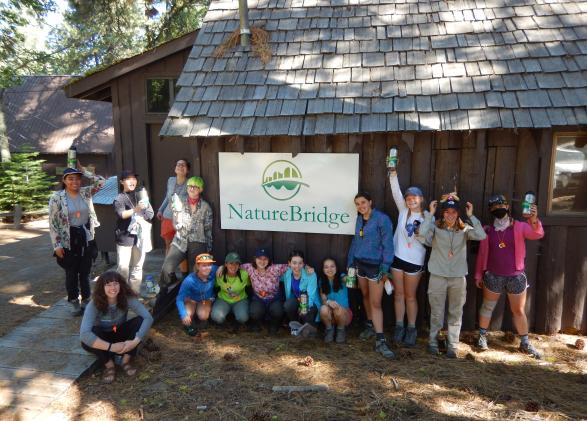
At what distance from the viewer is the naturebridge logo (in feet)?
18.1

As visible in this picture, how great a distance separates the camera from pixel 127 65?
7.69 m

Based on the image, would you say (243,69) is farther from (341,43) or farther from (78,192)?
(78,192)

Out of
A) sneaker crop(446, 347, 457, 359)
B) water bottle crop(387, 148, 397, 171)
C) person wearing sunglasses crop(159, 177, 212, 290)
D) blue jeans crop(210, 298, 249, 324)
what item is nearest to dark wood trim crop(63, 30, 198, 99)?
person wearing sunglasses crop(159, 177, 212, 290)

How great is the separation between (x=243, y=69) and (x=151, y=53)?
2630 mm

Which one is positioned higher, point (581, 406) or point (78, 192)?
point (78, 192)

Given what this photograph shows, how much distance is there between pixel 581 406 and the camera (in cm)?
397

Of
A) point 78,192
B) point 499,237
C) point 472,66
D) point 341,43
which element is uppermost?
point 341,43

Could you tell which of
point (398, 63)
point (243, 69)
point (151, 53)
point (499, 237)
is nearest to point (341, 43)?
point (398, 63)

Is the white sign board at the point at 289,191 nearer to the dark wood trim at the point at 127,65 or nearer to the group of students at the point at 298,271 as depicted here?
the group of students at the point at 298,271

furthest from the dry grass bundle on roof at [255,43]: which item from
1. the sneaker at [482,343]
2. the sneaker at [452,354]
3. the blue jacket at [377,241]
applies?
the sneaker at [482,343]

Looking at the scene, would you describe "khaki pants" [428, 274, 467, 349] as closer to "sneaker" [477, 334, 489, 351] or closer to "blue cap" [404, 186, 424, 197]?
"sneaker" [477, 334, 489, 351]

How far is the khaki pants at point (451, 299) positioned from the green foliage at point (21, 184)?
13870 millimetres

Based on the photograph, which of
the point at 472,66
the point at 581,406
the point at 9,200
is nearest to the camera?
the point at 581,406

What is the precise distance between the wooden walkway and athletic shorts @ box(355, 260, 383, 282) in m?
3.00
